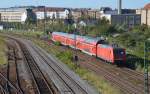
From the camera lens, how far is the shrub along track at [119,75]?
1200 inches

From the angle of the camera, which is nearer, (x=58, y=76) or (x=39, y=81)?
(x=39, y=81)

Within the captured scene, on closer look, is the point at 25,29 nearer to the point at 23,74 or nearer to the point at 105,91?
the point at 23,74

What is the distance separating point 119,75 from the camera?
123ft

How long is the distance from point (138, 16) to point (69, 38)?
6731 centimetres

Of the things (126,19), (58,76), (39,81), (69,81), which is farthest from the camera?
(126,19)

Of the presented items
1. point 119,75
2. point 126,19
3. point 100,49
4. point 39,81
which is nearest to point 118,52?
point 100,49

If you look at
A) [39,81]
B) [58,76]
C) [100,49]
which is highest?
[100,49]

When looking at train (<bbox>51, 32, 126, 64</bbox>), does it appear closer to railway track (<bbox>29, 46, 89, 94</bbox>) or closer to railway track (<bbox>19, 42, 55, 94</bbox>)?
railway track (<bbox>29, 46, 89, 94</bbox>)

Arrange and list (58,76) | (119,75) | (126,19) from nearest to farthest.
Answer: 1. (119,75)
2. (58,76)
3. (126,19)

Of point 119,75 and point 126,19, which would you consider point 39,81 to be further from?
point 126,19

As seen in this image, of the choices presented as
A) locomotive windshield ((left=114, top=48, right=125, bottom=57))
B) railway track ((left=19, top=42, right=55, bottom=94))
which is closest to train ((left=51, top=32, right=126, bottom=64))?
locomotive windshield ((left=114, top=48, right=125, bottom=57))

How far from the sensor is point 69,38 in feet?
232

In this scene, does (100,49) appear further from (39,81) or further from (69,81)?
(39,81)

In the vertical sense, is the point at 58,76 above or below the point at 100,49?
below
